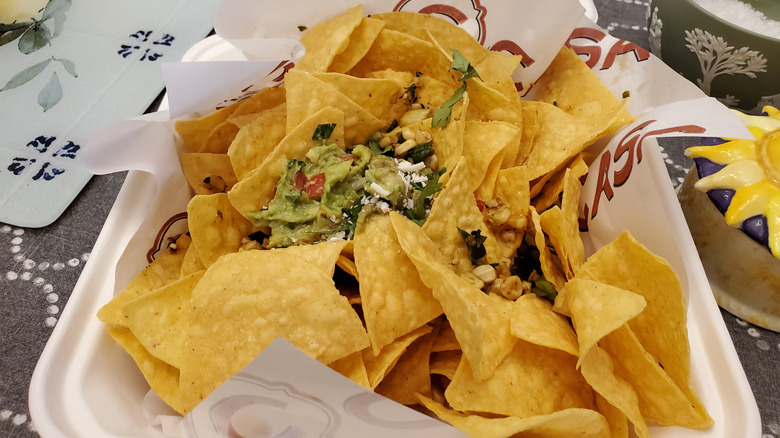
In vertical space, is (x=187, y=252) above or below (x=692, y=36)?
below

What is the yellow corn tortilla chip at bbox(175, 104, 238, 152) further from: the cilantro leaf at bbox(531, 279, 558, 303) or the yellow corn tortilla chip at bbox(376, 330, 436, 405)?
the cilantro leaf at bbox(531, 279, 558, 303)

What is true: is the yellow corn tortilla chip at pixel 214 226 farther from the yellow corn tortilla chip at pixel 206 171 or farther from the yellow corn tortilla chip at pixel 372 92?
the yellow corn tortilla chip at pixel 372 92

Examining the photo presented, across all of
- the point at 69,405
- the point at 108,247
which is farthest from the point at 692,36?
the point at 69,405

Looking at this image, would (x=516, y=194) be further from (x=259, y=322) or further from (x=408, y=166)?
(x=259, y=322)

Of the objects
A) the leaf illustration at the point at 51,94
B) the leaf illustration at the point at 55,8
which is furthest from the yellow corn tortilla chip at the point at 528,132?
the leaf illustration at the point at 55,8

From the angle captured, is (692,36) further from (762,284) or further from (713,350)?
(713,350)

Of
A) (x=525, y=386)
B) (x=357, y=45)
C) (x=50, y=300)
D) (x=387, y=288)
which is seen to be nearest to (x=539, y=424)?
(x=525, y=386)
